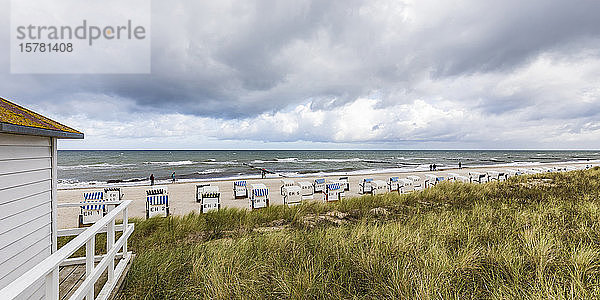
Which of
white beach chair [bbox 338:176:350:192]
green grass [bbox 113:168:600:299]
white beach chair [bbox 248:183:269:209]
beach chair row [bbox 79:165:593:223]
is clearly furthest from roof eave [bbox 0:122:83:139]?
white beach chair [bbox 338:176:350:192]

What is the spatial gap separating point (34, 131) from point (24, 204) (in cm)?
90

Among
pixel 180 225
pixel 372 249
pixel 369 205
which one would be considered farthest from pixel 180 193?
pixel 372 249

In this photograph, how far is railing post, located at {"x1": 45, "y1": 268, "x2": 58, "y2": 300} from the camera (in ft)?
5.74

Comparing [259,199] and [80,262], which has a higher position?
[80,262]

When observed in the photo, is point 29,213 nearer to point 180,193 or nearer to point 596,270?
point 596,270

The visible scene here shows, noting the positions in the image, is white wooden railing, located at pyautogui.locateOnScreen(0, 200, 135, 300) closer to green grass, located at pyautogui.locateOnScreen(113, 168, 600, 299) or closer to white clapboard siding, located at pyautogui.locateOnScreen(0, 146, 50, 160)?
green grass, located at pyautogui.locateOnScreen(113, 168, 600, 299)

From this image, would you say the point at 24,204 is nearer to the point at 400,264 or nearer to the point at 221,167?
the point at 400,264

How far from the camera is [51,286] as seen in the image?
1.77 meters

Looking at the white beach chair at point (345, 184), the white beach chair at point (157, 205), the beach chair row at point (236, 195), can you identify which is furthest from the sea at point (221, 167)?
the white beach chair at point (157, 205)

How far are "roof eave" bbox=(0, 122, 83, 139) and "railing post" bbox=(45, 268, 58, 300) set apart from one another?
1409 mm

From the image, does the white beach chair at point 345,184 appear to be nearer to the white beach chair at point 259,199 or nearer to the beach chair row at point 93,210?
the white beach chair at point 259,199

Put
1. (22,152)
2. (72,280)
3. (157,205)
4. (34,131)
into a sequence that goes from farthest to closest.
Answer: (157,205), (72,280), (22,152), (34,131)

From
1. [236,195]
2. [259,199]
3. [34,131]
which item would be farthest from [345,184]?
[34,131]

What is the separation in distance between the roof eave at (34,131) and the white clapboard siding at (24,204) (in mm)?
228
